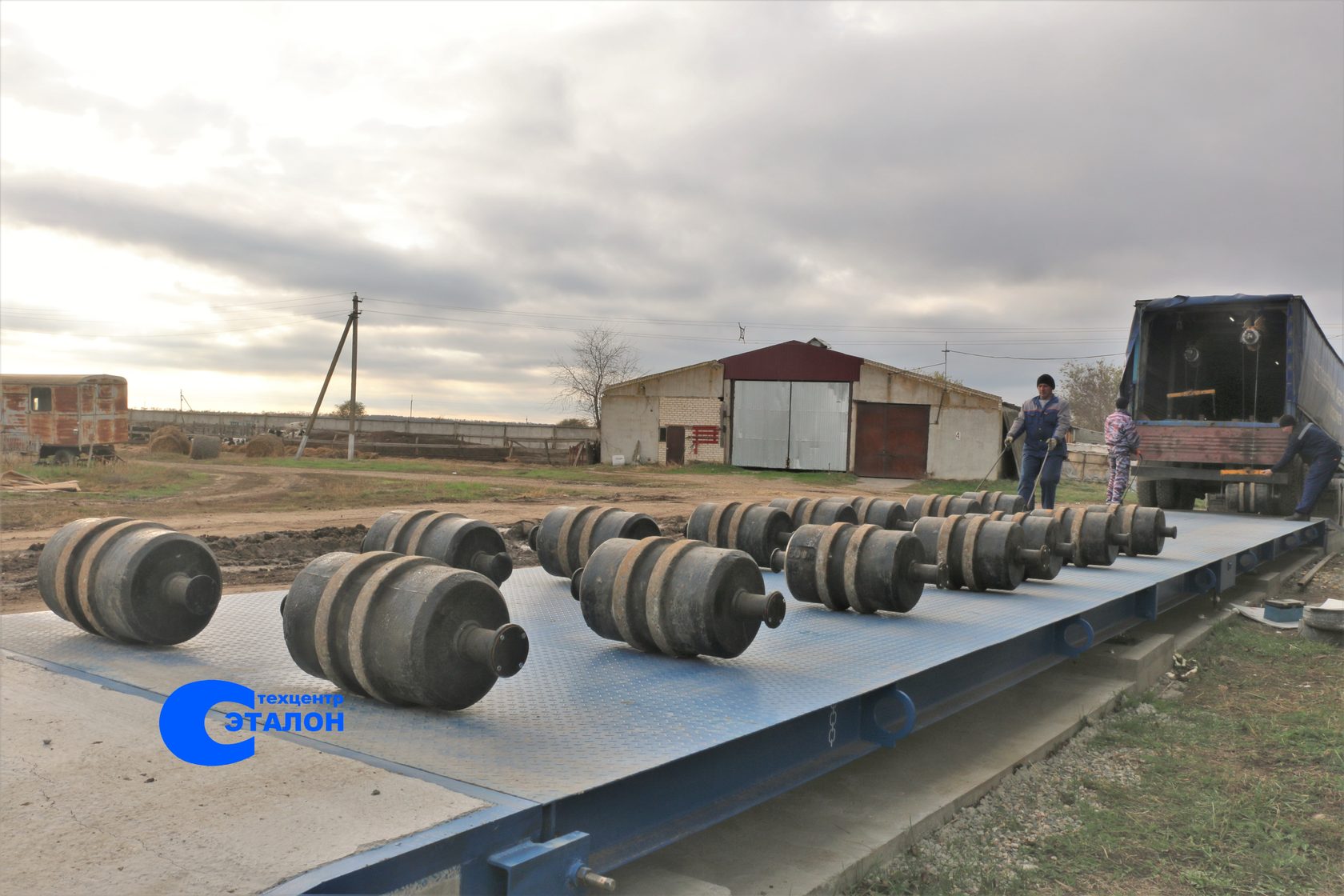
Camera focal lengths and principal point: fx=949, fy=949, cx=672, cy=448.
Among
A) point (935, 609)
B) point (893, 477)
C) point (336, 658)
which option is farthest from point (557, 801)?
point (893, 477)

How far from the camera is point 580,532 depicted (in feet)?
21.0

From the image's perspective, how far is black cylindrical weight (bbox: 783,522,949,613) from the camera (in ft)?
18.0

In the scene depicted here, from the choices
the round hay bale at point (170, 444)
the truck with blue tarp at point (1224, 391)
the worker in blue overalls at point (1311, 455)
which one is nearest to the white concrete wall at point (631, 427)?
the round hay bale at point (170, 444)

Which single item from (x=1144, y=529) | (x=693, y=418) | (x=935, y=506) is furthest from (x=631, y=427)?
(x=1144, y=529)

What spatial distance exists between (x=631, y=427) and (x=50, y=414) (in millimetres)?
20133

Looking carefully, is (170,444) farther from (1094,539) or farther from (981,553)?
(981,553)

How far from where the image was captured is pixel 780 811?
4238mm

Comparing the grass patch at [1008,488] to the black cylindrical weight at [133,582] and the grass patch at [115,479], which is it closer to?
the grass patch at [115,479]

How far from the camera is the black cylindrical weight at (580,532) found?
6.19 meters

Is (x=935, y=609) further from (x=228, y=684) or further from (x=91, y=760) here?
(x=91, y=760)

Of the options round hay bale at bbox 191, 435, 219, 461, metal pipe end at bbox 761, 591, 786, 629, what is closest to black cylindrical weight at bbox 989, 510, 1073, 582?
metal pipe end at bbox 761, 591, 786, 629

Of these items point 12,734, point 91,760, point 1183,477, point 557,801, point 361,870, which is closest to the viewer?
point 361,870

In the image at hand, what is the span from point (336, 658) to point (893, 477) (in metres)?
33.9

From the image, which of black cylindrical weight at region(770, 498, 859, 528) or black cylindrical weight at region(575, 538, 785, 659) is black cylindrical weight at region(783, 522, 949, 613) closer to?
black cylindrical weight at region(575, 538, 785, 659)
